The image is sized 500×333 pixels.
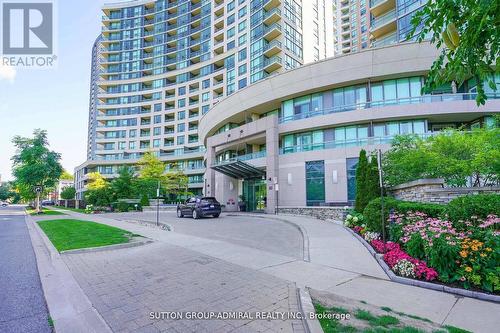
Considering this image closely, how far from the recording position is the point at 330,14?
185 ft

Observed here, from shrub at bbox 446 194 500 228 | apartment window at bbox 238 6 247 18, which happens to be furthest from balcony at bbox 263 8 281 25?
shrub at bbox 446 194 500 228

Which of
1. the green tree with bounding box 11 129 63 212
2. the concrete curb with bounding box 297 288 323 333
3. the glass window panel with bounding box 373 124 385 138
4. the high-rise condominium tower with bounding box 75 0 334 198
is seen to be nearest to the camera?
the concrete curb with bounding box 297 288 323 333

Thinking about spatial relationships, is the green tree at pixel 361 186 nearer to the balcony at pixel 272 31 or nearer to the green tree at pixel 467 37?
the green tree at pixel 467 37

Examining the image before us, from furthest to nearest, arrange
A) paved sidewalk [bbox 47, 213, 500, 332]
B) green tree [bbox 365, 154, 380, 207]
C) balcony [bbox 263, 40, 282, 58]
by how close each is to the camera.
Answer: balcony [bbox 263, 40, 282, 58]
green tree [bbox 365, 154, 380, 207]
paved sidewalk [bbox 47, 213, 500, 332]

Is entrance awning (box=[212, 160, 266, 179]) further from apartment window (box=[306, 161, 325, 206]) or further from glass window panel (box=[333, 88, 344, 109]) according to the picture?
glass window panel (box=[333, 88, 344, 109])

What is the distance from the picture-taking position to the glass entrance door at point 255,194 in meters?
29.6

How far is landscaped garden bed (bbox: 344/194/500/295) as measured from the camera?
17.6ft

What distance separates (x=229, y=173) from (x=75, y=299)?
25.7 meters

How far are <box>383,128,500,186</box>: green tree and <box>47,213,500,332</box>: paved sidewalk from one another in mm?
5271

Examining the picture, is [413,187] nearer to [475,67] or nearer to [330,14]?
[475,67]

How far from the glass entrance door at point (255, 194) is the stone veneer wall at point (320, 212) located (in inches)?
215

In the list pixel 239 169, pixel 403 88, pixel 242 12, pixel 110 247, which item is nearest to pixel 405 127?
pixel 403 88

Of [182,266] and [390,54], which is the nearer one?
[182,266]

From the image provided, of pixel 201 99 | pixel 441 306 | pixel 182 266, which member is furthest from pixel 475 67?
pixel 201 99
